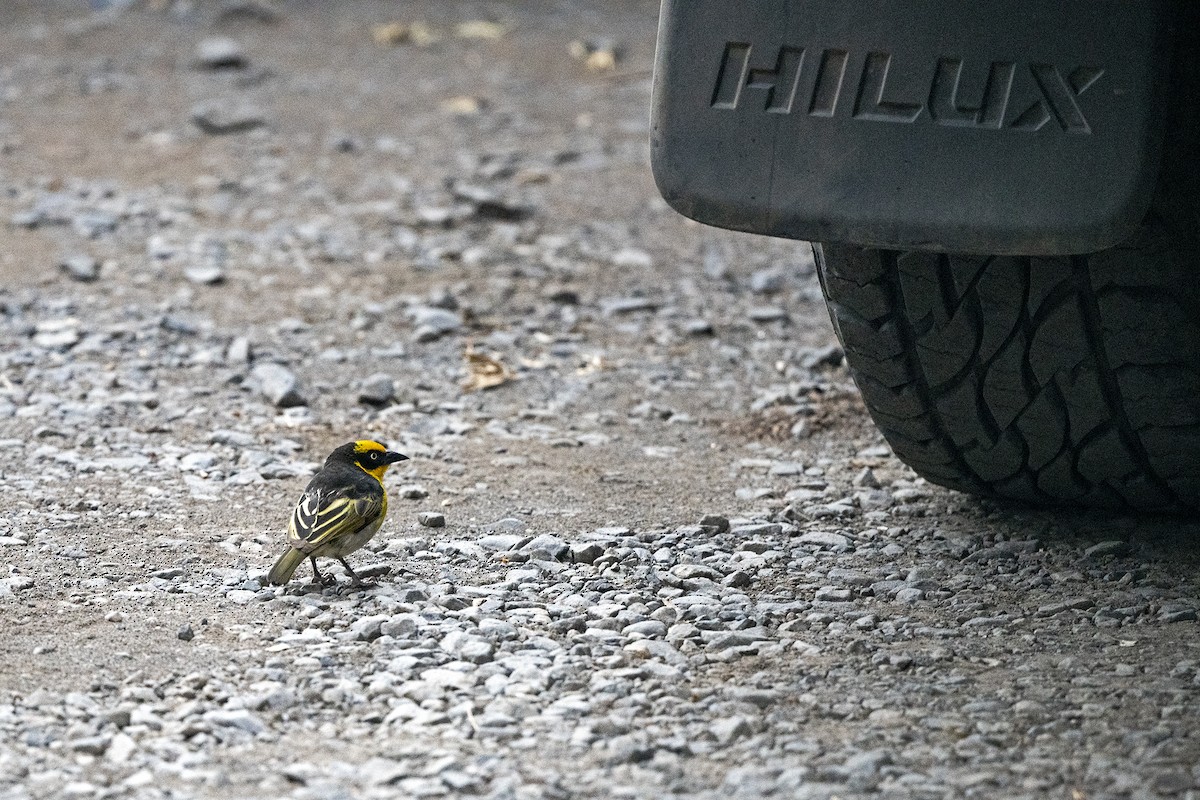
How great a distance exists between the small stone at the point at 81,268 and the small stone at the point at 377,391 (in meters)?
1.82

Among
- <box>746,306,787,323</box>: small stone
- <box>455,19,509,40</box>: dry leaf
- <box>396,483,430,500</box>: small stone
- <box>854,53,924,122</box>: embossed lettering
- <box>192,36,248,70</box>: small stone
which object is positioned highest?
<box>854,53,924,122</box>: embossed lettering

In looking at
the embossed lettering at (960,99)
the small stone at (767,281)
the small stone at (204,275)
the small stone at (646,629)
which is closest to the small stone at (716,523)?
the small stone at (646,629)

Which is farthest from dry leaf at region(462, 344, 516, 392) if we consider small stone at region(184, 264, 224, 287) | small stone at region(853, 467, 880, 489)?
small stone at region(853, 467, 880, 489)

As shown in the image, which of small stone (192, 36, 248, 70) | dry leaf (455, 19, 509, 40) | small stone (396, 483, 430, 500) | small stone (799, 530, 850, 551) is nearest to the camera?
small stone (799, 530, 850, 551)

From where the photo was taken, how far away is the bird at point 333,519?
376 centimetres

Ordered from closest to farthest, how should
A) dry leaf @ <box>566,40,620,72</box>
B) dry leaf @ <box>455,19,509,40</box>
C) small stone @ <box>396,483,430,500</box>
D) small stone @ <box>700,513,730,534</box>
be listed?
small stone @ <box>700,513,730,534</box> → small stone @ <box>396,483,430,500</box> → dry leaf @ <box>566,40,620,72</box> → dry leaf @ <box>455,19,509,40</box>

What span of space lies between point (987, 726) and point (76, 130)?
7.84m

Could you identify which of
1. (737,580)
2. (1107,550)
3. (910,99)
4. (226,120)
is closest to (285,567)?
(737,580)

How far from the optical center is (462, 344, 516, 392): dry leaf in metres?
5.61

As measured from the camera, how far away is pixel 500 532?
415 centimetres

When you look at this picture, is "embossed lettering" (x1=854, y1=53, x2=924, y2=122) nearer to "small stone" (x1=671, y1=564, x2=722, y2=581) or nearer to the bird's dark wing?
"small stone" (x1=671, y1=564, x2=722, y2=581)

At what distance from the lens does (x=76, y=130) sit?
30.7ft

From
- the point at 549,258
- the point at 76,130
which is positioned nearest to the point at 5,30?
the point at 76,130

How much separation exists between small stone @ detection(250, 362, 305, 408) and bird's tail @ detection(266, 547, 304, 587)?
65.6 inches
